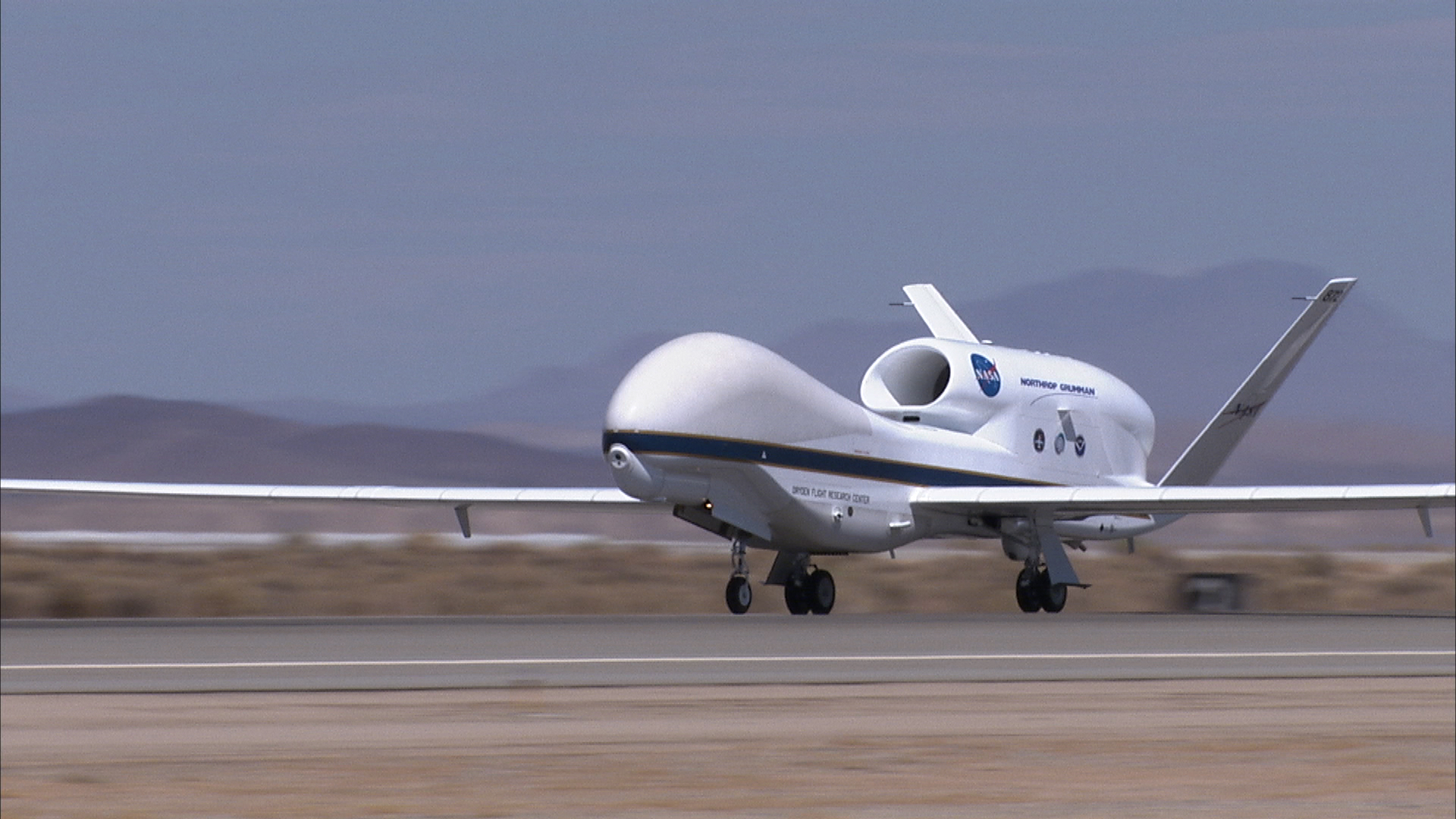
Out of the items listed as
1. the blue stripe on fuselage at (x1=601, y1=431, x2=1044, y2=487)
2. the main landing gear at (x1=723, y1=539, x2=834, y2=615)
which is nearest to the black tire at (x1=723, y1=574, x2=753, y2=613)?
the blue stripe on fuselage at (x1=601, y1=431, x2=1044, y2=487)

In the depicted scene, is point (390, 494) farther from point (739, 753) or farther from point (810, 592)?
point (739, 753)

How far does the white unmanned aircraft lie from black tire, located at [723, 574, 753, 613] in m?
0.02

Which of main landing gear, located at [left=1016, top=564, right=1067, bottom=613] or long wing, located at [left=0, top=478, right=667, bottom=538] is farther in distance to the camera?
main landing gear, located at [left=1016, top=564, right=1067, bottom=613]

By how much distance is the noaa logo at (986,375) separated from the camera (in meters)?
37.7

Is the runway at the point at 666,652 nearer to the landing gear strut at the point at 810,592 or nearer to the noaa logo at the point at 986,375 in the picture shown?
the landing gear strut at the point at 810,592

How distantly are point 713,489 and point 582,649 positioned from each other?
10869 millimetres

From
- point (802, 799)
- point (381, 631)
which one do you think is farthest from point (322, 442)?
point (802, 799)

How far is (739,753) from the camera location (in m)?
13.2

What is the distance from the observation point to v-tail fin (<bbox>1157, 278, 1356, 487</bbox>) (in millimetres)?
39688

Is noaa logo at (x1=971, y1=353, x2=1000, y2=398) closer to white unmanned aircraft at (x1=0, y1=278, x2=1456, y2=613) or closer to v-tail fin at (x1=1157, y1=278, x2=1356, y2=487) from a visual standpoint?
white unmanned aircraft at (x1=0, y1=278, x2=1456, y2=613)

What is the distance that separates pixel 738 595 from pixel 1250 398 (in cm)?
1360

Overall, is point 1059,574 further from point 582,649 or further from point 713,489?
point 582,649

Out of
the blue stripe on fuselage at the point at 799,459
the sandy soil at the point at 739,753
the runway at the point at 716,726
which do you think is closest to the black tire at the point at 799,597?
the blue stripe on fuselage at the point at 799,459

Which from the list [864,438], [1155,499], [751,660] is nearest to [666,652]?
[751,660]
